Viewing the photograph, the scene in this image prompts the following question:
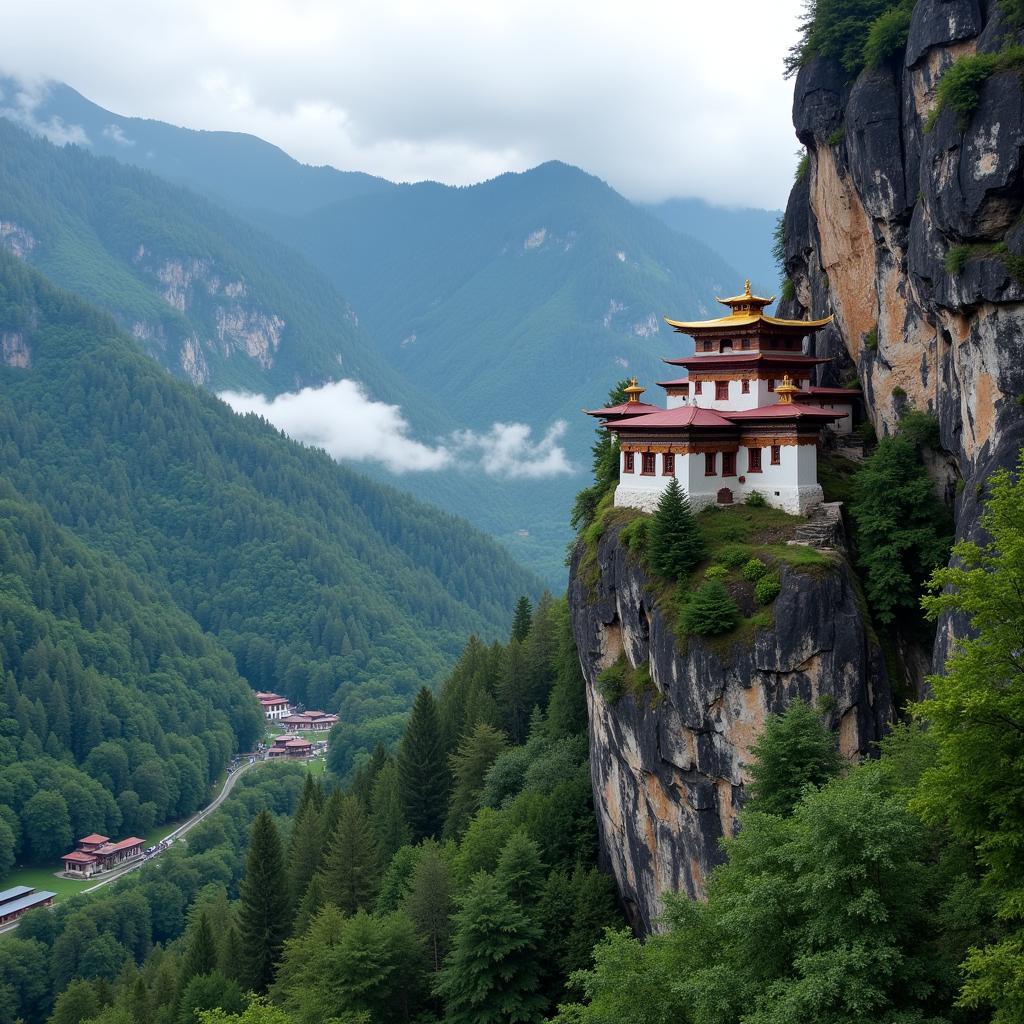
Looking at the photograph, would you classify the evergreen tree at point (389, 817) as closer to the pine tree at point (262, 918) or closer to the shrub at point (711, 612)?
the pine tree at point (262, 918)

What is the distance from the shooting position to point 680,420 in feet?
177

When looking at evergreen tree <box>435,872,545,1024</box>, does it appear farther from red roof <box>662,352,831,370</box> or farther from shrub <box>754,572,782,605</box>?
red roof <box>662,352,831,370</box>

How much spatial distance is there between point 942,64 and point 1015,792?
32.7 meters

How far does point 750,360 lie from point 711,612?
16263 mm

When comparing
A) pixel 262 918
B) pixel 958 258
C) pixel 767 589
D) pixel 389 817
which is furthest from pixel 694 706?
pixel 389 817

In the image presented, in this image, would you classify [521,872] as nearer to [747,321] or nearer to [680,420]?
[680,420]

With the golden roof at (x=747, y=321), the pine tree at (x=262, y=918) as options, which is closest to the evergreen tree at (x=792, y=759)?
the golden roof at (x=747, y=321)

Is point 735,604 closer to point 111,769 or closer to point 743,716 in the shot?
point 743,716

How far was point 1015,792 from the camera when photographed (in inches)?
1022

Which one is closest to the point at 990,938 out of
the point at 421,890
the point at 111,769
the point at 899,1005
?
the point at 899,1005

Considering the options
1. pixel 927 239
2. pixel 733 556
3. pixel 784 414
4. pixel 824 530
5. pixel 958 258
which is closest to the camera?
pixel 958 258

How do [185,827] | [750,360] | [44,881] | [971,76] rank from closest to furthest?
1. [971,76]
2. [750,360]
3. [44,881]
4. [185,827]

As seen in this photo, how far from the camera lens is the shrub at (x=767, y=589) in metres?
46.6

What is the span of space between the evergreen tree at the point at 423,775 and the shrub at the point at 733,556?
3392cm
